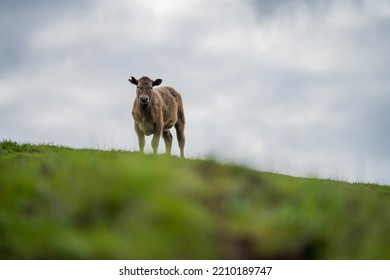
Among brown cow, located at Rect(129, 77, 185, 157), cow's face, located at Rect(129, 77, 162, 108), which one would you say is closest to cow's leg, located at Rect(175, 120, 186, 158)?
brown cow, located at Rect(129, 77, 185, 157)

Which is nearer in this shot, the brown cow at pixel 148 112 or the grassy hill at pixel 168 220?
the grassy hill at pixel 168 220

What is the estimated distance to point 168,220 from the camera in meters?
3.20

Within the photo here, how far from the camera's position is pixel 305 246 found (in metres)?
3.48

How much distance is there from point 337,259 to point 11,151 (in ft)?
49.3

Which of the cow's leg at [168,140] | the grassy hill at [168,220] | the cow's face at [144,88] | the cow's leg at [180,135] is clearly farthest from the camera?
the cow's leg at [180,135]

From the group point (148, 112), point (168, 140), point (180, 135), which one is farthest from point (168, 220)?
point (180, 135)

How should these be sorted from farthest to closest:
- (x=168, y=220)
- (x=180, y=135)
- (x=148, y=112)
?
(x=180, y=135) < (x=148, y=112) < (x=168, y=220)

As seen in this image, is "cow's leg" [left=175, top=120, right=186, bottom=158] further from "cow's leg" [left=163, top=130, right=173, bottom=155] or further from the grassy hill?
the grassy hill

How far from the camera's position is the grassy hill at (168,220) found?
3146 mm

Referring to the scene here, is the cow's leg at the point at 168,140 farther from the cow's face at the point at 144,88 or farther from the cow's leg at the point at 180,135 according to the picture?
the cow's face at the point at 144,88

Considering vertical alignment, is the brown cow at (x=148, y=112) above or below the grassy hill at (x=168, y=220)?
above

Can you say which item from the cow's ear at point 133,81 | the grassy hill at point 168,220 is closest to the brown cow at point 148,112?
the cow's ear at point 133,81

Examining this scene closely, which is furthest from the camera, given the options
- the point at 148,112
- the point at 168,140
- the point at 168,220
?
the point at 168,140

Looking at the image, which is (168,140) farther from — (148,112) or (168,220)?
(168,220)
